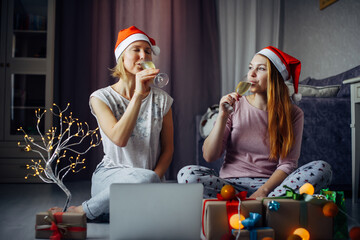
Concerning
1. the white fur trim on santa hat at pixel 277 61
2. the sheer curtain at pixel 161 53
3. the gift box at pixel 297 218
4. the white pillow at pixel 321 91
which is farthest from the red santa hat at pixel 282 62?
the sheer curtain at pixel 161 53

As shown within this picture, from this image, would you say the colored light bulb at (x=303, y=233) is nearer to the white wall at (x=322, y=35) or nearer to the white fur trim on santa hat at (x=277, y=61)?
the white fur trim on santa hat at (x=277, y=61)

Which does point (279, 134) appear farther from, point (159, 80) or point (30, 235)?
point (30, 235)

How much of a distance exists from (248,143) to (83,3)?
2.35 metres

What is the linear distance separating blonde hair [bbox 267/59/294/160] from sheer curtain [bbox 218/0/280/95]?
200 cm

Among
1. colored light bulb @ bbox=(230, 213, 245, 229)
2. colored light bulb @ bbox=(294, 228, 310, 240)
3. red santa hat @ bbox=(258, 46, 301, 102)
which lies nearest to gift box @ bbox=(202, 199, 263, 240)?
colored light bulb @ bbox=(230, 213, 245, 229)

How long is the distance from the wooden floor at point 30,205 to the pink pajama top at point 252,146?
417mm

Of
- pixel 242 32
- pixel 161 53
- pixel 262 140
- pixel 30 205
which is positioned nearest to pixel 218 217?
pixel 262 140

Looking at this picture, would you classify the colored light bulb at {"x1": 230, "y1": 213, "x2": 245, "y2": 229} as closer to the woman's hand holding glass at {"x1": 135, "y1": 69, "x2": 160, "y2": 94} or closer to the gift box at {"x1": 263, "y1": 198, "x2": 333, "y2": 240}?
the gift box at {"x1": 263, "y1": 198, "x2": 333, "y2": 240}

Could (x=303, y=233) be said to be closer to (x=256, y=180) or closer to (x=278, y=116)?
(x=256, y=180)

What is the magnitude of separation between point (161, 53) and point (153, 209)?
8.63 ft

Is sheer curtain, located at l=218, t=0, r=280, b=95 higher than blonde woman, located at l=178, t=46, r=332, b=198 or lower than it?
higher

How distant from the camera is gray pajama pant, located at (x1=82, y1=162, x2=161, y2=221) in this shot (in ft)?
4.93

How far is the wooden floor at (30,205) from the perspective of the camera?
58.5 inches

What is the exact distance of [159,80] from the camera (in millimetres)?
1525
